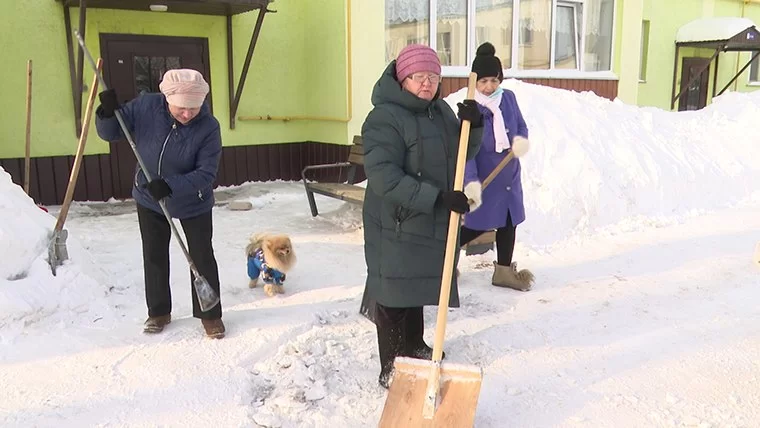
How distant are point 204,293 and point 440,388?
150 cm

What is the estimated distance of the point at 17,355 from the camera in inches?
124

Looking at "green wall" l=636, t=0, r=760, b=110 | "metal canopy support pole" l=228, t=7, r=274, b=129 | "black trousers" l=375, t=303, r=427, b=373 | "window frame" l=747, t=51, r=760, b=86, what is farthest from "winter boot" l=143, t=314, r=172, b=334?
"window frame" l=747, t=51, r=760, b=86

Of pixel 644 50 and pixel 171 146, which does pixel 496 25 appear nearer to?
pixel 644 50

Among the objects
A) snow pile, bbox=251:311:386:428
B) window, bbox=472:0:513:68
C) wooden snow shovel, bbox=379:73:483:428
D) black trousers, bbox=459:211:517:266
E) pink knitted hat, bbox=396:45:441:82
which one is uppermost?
window, bbox=472:0:513:68

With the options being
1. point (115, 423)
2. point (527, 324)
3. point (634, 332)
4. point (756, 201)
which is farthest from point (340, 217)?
point (756, 201)

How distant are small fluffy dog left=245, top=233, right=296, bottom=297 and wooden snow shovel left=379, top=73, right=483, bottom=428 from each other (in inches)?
65.4

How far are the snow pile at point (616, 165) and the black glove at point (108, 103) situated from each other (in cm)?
366

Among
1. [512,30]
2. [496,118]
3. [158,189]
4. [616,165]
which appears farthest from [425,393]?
[512,30]

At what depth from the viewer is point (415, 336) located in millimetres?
3051

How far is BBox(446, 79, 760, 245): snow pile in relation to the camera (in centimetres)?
602

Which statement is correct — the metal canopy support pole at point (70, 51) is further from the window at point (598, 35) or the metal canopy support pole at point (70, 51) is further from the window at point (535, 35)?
the window at point (598, 35)

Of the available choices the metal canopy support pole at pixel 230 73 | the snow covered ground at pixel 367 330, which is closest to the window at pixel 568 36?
the snow covered ground at pixel 367 330

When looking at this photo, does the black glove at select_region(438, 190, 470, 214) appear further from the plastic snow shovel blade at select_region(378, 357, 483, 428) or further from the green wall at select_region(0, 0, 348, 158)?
the green wall at select_region(0, 0, 348, 158)

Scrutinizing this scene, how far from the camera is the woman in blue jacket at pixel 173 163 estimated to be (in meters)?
3.03
